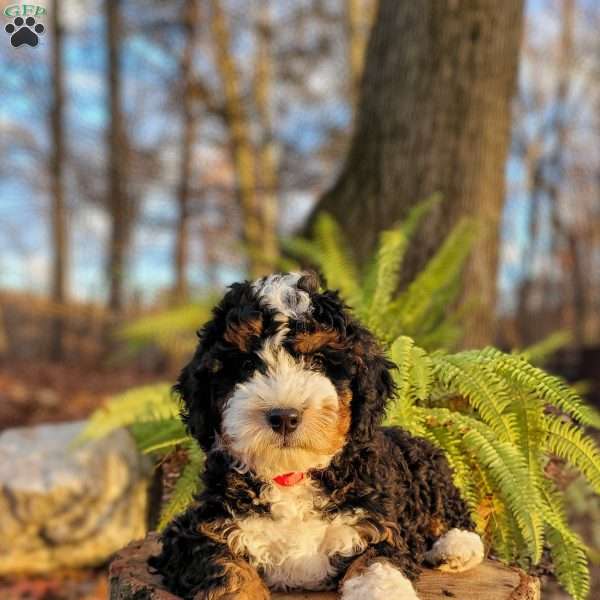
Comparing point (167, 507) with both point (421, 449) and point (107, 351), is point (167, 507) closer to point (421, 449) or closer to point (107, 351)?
point (421, 449)

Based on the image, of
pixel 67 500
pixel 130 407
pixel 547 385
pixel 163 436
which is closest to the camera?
pixel 547 385

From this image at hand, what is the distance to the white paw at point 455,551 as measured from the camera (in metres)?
3.03

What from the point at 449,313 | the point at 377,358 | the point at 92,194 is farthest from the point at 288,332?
the point at 92,194

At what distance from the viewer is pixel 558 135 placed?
18.5 meters

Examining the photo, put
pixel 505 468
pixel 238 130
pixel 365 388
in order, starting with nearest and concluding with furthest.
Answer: pixel 365 388, pixel 505 468, pixel 238 130

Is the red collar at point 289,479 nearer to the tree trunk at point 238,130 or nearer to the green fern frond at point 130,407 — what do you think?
the green fern frond at point 130,407

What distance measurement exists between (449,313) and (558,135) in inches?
543

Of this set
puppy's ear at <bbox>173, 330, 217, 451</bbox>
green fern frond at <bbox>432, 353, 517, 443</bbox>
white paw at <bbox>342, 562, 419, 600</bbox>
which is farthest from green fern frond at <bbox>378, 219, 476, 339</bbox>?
white paw at <bbox>342, 562, 419, 600</bbox>

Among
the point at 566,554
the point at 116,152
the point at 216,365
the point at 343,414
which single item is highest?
the point at 116,152

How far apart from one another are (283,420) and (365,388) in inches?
17.4

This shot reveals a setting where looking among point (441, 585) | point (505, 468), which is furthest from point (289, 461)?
point (505, 468)

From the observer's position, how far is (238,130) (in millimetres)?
15383

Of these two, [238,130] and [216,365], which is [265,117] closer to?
[238,130]

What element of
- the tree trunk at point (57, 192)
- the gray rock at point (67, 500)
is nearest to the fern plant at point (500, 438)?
the gray rock at point (67, 500)
